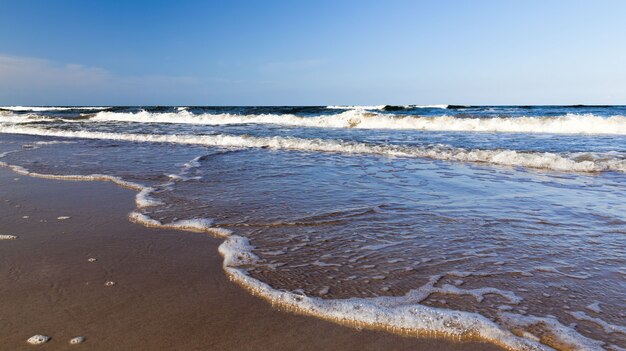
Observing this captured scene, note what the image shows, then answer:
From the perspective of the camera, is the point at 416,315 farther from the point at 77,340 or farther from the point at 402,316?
the point at 77,340

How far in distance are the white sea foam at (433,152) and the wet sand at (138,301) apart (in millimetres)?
7409

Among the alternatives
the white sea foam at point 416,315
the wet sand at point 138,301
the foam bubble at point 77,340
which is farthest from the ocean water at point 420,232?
the foam bubble at point 77,340

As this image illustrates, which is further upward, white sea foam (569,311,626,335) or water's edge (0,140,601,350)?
white sea foam (569,311,626,335)

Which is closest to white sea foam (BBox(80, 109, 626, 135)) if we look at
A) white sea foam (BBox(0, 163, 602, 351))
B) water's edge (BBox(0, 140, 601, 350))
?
white sea foam (BBox(0, 163, 602, 351))

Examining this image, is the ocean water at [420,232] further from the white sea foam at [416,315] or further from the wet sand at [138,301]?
the wet sand at [138,301]

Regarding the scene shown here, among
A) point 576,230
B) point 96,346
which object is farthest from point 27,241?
point 576,230

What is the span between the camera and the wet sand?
7.13ft

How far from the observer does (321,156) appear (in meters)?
10.4

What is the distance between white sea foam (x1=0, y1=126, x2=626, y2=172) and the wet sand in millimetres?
7409

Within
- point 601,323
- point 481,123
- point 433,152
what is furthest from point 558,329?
point 481,123

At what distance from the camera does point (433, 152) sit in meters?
10.4

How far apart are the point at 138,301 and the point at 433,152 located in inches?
350

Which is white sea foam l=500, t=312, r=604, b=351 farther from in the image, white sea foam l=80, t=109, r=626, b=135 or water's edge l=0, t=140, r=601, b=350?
white sea foam l=80, t=109, r=626, b=135

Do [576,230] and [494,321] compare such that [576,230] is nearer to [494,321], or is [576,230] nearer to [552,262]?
[552,262]
